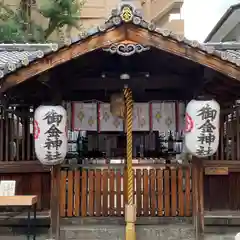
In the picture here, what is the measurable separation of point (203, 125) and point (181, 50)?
1937 millimetres

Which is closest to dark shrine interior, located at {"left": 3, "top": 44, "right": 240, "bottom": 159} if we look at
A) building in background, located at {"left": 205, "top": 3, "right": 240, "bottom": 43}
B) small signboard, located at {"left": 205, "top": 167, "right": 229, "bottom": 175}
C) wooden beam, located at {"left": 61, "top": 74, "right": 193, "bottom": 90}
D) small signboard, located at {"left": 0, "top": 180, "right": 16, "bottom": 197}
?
wooden beam, located at {"left": 61, "top": 74, "right": 193, "bottom": 90}

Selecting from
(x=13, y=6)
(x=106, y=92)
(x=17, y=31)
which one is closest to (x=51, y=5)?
(x=17, y=31)

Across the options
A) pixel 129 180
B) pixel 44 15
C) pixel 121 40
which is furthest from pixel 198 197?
pixel 44 15

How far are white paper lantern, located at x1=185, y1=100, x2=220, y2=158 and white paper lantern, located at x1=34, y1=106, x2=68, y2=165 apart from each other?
2927 mm

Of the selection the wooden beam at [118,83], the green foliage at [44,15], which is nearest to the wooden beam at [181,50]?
the wooden beam at [118,83]

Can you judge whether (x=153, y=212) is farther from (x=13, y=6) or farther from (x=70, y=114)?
(x=13, y=6)

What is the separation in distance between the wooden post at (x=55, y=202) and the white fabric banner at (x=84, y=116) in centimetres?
132

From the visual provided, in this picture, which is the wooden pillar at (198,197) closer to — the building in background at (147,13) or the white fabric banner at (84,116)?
the white fabric banner at (84,116)

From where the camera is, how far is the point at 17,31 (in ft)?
88.6

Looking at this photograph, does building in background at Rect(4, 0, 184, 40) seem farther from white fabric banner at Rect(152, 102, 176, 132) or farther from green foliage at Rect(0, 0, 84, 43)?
white fabric banner at Rect(152, 102, 176, 132)

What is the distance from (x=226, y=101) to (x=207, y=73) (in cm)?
210

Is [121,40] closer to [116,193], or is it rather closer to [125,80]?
[125,80]

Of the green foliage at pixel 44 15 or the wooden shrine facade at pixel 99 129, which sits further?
the green foliage at pixel 44 15

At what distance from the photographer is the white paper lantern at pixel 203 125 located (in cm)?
933
